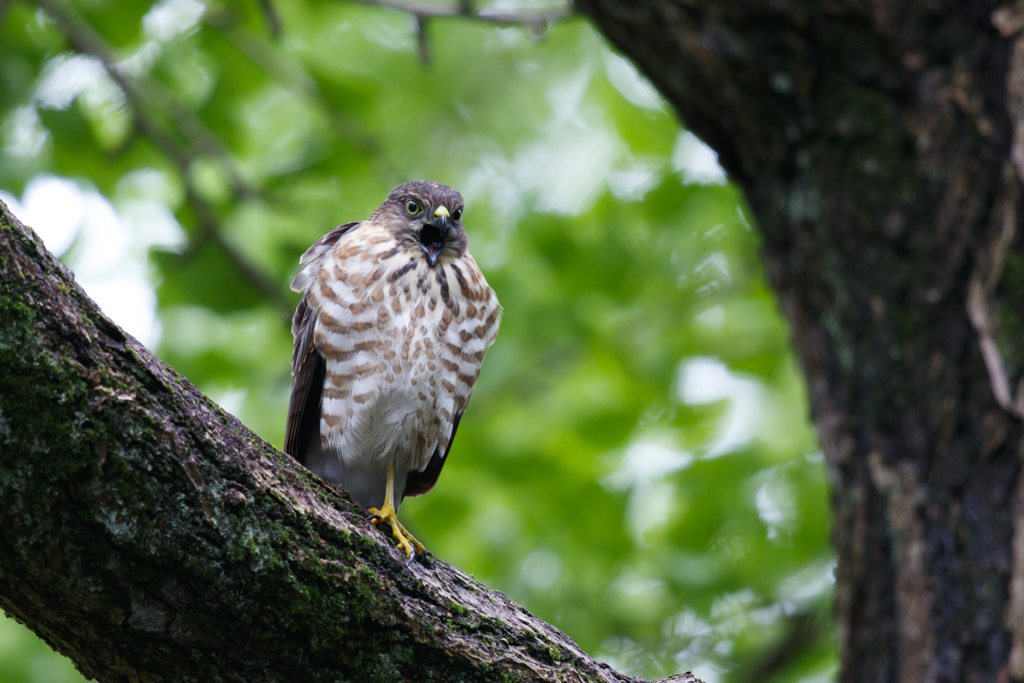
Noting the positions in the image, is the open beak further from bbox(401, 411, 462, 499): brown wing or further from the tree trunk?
the tree trunk

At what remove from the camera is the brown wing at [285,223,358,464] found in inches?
132

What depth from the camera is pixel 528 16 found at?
15.3 ft

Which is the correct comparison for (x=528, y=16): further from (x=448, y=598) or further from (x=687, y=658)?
(x=687, y=658)

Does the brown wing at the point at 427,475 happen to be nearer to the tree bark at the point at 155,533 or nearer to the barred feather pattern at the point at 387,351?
the barred feather pattern at the point at 387,351

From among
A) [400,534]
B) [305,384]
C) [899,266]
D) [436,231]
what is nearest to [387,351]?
[305,384]

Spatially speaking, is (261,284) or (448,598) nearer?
(448,598)

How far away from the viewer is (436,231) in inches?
145

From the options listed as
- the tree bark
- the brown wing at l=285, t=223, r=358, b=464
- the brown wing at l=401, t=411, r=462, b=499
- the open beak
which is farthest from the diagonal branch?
the tree bark

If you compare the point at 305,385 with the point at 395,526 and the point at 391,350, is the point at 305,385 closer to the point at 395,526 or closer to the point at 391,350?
the point at 391,350

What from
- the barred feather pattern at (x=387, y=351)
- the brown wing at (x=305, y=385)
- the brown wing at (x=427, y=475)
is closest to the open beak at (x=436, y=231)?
the barred feather pattern at (x=387, y=351)

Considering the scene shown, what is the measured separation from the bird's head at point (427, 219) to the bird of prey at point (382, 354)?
0.01m

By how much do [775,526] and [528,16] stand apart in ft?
10.7

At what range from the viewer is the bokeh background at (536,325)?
4.79 m

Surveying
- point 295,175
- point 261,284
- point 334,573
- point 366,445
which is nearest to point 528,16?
point 295,175
